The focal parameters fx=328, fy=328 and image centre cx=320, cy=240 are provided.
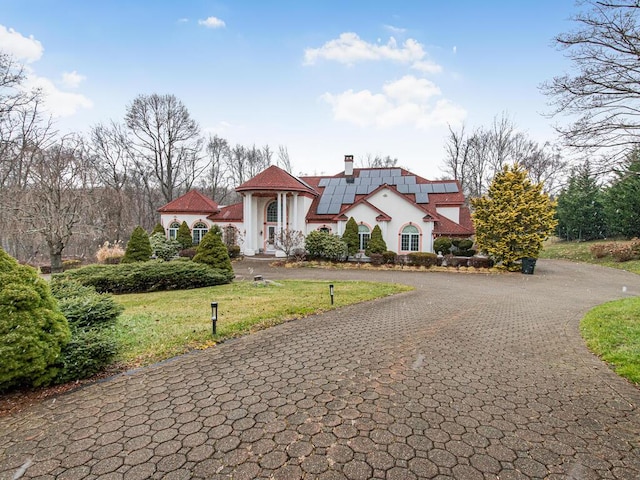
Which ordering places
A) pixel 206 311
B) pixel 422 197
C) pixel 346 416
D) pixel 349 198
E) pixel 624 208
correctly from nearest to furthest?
pixel 346 416 → pixel 206 311 → pixel 422 197 → pixel 624 208 → pixel 349 198

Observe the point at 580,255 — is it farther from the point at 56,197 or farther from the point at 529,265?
the point at 56,197

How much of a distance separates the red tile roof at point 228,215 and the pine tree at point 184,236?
1.97 meters

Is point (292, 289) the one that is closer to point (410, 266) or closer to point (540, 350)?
point (540, 350)

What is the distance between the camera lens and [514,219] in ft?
60.5

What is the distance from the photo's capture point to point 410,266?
1983cm

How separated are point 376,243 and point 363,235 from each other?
5.97ft

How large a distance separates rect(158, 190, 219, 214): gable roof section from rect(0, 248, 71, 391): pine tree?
23412 mm

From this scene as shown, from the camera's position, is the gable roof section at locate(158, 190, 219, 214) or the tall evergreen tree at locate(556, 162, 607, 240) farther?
the tall evergreen tree at locate(556, 162, 607, 240)

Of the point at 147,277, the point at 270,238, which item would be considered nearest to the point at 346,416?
the point at 147,277

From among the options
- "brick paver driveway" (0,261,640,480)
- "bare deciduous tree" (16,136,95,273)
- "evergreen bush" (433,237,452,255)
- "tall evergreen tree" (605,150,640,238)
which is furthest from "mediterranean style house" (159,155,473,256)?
"brick paver driveway" (0,261,640,480)

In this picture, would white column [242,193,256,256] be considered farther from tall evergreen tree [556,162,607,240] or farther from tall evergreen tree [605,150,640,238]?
tall evergreen tree [556,162,607,240]

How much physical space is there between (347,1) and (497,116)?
28964 mm

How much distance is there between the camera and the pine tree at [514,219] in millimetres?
18219

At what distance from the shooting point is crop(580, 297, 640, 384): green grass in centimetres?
505
